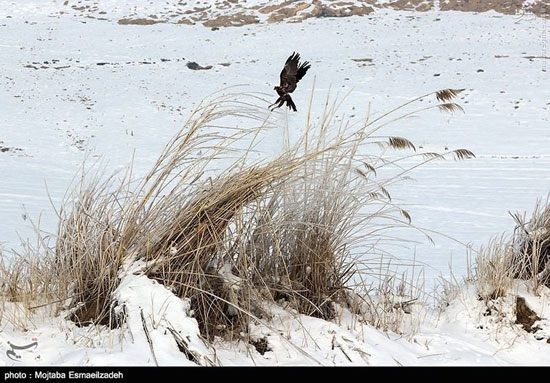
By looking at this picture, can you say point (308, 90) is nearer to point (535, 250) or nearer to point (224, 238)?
point (535, 250)

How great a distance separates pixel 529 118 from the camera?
1534 cm

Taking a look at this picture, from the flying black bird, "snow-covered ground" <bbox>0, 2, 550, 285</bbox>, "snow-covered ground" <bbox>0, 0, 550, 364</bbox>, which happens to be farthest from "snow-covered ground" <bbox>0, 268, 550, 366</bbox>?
"snow-covered ground" <bbox>0, 2, 550, 285</bbox>

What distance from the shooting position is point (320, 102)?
1636 centimetres

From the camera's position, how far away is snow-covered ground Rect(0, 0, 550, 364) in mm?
2662

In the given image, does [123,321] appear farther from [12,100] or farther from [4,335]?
[12,100]

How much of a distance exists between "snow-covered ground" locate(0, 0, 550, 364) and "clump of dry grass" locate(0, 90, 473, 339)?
0.20 metres

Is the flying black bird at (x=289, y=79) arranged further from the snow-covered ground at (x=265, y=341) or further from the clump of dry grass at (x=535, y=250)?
the clump of dry grass at (x=535, y=250)

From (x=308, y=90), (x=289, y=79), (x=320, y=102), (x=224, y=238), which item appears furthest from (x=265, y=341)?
(x=308, y=90)

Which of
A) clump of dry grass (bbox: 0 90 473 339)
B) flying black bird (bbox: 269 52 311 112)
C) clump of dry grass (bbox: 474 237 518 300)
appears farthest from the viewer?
clump of dry grass (bbox: 474 237 518 300)

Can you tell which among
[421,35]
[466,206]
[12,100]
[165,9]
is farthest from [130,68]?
[466,206]

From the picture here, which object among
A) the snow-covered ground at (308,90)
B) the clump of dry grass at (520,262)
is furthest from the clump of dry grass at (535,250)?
the snow-covered ground at (308,90)

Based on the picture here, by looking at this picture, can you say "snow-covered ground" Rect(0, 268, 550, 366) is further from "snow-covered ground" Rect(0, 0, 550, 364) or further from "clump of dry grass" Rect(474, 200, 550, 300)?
"clump of dry grass" Rect(474, 200, 550, 300)

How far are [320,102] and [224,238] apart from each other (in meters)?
14.1

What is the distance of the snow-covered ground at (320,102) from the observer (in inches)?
105
